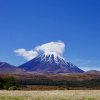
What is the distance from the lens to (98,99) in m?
61.0

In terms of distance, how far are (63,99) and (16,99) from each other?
7.63m

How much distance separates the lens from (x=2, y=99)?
188 feet

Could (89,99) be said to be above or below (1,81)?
below

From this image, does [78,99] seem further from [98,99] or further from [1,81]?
[1,81]

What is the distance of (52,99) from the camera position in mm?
58219

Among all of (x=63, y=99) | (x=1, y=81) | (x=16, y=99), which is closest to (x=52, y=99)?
(x=63, y=99)

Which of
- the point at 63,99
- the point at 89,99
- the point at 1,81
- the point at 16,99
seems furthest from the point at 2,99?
the point at 1,81

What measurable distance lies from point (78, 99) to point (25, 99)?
8.73 m

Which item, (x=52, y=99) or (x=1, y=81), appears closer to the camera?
(x=52, y=99)

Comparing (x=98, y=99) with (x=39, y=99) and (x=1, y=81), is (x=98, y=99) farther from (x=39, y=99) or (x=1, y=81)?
(x=1, y=81)

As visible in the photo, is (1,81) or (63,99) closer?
(63,99)

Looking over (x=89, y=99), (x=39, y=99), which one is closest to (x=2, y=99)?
(x=39, y=99)

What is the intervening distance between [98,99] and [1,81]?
230ft

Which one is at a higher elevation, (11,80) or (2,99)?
(11,80)
